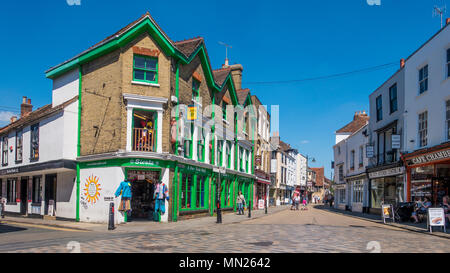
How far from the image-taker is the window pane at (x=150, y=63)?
18.7m

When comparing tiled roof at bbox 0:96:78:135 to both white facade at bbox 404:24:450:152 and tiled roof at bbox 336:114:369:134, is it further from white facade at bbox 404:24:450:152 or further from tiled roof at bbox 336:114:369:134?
tiled roof at bbox 336:114:369:134

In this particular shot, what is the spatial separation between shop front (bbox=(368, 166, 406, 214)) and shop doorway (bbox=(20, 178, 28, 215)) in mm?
23629

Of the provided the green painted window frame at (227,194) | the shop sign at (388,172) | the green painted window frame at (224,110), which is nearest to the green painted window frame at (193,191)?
the green painted window frame at (227,194)

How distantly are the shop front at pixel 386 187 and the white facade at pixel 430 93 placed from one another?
279 cm

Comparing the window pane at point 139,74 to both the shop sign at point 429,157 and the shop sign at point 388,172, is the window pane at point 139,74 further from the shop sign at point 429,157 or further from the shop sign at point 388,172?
the shop sign at point 388,172

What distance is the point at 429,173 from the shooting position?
2036 cm

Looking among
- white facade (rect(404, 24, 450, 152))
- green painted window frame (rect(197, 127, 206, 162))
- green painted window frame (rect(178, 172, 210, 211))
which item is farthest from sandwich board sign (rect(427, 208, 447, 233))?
green painted window frame (rect(197, 127, 206, 162))

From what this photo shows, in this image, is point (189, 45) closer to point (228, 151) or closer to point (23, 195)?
point (228, 151)

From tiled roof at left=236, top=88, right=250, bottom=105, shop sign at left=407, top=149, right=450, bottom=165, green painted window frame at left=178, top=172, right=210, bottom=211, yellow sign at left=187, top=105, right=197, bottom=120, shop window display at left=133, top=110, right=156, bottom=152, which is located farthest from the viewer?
tiled roof at left=236, top=88, right=250, bottom=105

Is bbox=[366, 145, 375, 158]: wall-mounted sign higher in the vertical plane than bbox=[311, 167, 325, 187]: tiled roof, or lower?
higher

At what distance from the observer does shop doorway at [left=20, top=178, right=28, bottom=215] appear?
24314mm

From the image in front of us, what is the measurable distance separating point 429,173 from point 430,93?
4.44 m

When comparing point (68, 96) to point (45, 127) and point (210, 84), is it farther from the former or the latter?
point (210, 84)

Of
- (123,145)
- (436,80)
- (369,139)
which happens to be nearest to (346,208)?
(369,139)
